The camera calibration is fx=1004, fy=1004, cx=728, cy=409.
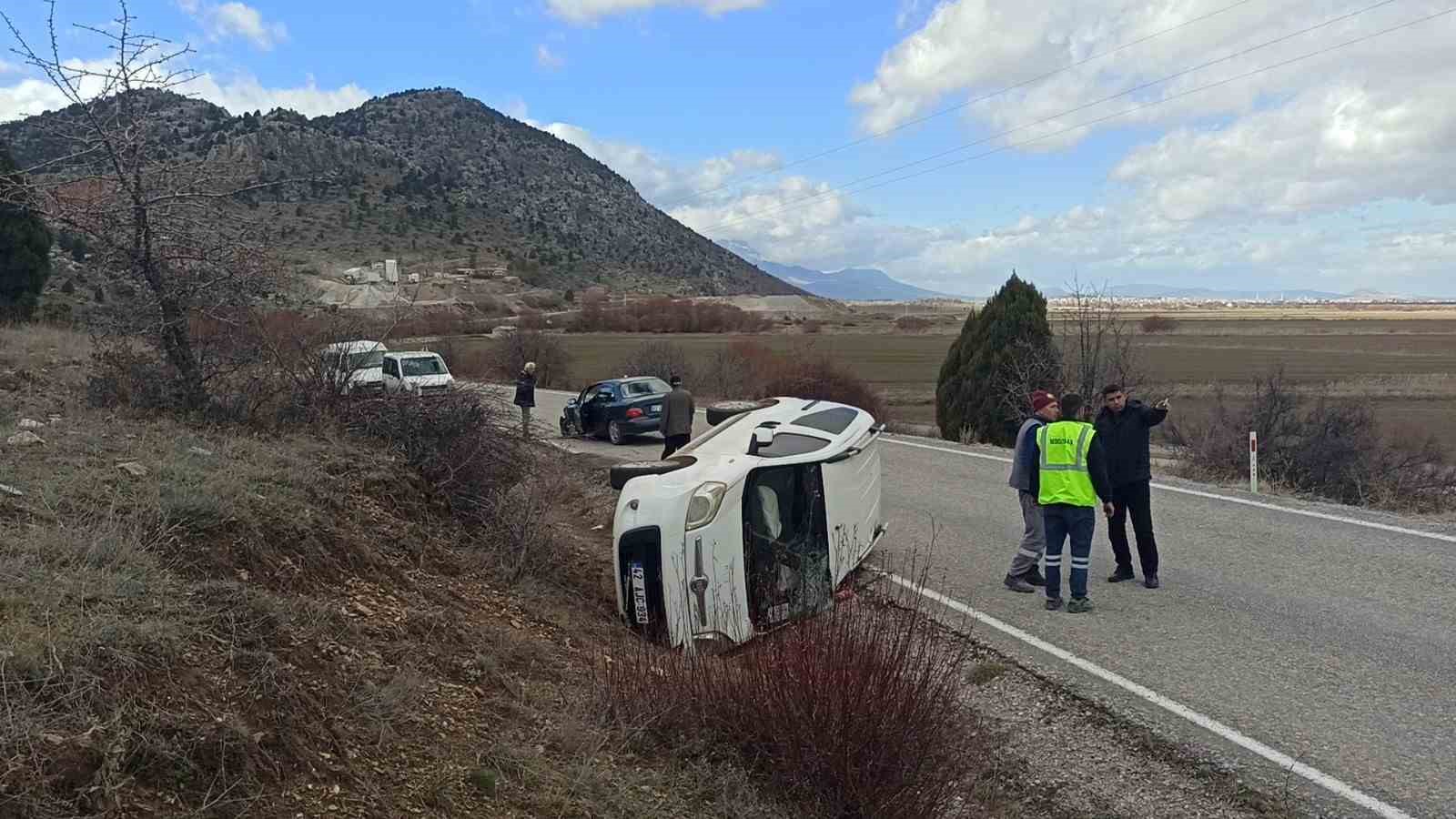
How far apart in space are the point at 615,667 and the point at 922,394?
39927mm

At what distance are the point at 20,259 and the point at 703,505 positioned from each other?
24.9 metres

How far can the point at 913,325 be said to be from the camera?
105125 mm

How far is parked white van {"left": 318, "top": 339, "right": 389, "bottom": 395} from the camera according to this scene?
9789mm

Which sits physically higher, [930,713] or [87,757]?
[87,757]

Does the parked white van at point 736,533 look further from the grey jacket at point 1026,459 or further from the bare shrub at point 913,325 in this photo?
the bare shrub at point 913,325

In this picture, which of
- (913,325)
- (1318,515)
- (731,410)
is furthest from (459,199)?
(1318,515)

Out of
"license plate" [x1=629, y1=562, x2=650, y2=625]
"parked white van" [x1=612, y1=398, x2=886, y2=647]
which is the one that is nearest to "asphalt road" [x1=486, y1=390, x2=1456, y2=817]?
"parked white van" [x1=612, y1=398, x2=886, y2=647]

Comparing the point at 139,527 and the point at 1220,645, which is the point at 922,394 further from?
the point at 139,527

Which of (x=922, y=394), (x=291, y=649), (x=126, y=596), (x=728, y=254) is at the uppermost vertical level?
(x=728, y=254)

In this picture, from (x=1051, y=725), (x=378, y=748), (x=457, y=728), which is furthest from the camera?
(x=1051, y=725)

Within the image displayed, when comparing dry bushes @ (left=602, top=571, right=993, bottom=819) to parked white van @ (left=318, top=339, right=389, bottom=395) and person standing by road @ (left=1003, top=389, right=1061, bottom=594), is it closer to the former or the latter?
person standing by road @ (left=1003, top=389, right=1061, bottom=594)

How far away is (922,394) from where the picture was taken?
145 feet

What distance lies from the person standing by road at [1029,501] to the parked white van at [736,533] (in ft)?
5.12

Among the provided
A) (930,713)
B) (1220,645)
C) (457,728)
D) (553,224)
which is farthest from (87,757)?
(553,224)
